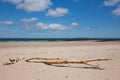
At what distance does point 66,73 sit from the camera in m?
9.62

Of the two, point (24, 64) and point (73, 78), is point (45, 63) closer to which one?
point (24, 64)

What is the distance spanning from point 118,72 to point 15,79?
5.18 metres

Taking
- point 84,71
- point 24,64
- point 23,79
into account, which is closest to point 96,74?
point 84,71

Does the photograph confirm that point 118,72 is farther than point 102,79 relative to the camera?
Yes

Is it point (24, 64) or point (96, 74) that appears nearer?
point (96, 74)

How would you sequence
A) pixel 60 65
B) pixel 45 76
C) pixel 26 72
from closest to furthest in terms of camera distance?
pixel 45 76, pixel 26 72, pixel 60 65

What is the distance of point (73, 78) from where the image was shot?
28.6 ft

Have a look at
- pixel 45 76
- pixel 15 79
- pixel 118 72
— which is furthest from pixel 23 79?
pixel 118 72

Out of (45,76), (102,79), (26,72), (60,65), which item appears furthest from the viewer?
(60,65)

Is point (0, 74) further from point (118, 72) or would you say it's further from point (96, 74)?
point (118, 72)

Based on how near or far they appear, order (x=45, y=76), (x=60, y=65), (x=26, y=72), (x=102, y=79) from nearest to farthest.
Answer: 1. (x=102, y=79)
2. (x=45, y=76)
3. (x=26, y=72)
4. (x=60, y=65)

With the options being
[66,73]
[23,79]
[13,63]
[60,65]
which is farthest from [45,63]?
[23,79]

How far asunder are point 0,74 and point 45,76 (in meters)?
2.37

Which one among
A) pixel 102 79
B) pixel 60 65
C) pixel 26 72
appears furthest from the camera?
pixel 60 65
